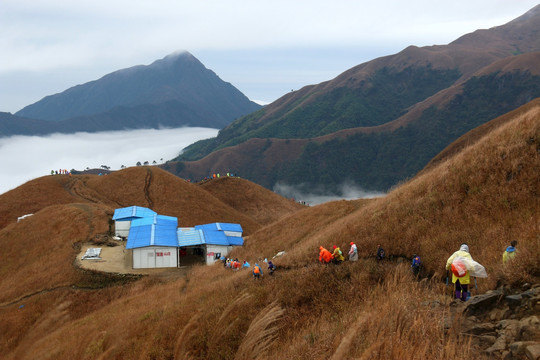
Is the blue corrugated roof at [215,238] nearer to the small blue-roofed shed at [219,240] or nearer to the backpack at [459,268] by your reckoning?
the small blue-roofed shed at [219,240]

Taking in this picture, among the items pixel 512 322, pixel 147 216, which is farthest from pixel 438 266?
pixel 147 216

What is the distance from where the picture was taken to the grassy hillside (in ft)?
21.6

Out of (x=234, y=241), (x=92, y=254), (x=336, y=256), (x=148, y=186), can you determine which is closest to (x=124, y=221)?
(x=92, y=254)

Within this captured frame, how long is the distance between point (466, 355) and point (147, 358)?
931 cm

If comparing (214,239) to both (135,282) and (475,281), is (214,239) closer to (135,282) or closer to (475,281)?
(135,282)

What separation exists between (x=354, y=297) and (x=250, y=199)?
79776 mm

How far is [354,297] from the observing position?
11344 mm

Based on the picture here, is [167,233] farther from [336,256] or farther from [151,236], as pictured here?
[336,256]

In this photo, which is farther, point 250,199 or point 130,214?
point 250,199

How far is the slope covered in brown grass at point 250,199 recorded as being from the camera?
85938mm

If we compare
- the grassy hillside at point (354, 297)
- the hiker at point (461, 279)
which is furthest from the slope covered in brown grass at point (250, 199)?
the hiker at point (461, 279)

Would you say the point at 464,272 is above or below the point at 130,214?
above

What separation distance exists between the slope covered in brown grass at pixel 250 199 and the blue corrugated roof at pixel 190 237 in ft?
139

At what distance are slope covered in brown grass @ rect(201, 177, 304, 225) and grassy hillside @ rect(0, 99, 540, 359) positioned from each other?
57.0 metres
